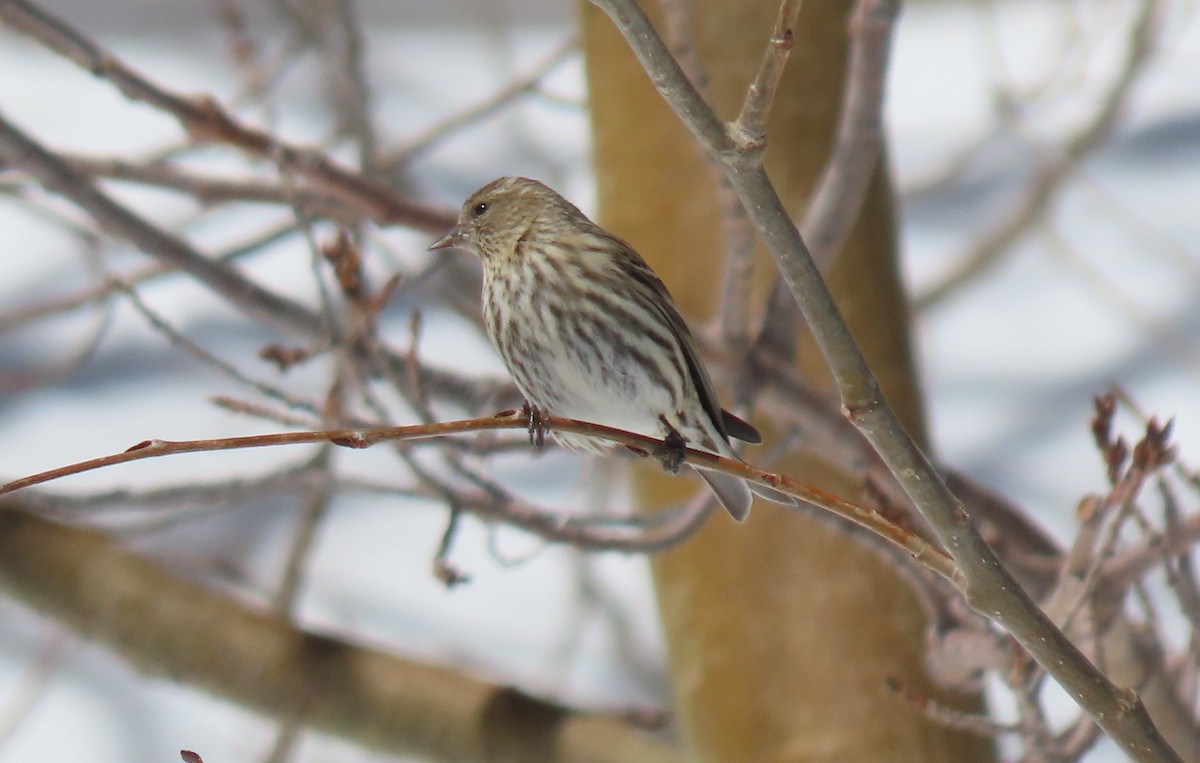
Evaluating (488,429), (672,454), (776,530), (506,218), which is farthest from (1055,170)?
(488,429)

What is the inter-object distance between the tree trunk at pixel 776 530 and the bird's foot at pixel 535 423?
62 centimetres

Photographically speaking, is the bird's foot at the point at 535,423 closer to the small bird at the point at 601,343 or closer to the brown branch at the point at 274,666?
the small bird at the point at 601,343

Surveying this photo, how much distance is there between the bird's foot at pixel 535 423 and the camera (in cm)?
122

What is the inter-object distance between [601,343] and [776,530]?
26.8 inches

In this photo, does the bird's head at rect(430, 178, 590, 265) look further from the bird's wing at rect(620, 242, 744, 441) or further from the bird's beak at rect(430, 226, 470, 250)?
the bird's wing at rect(620, 242, 744, 441)

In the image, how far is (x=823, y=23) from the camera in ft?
7.54

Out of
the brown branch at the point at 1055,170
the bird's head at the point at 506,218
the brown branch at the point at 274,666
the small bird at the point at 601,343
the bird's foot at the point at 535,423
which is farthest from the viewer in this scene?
the brown branch at the point at 1055,170

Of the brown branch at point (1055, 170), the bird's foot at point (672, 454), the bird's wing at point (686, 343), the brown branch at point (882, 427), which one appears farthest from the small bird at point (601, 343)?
the brown branch at point (1055, 170)

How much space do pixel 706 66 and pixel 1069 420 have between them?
2.29 m

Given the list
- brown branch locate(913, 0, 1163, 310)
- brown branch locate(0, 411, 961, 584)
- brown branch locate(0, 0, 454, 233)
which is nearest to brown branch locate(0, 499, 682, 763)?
brown branch locate(0, 0, 454, 233)

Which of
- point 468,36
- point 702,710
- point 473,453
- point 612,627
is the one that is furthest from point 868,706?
point 468,36

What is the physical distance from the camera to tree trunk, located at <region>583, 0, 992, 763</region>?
6.70 ft

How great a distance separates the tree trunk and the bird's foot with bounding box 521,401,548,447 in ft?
2.03

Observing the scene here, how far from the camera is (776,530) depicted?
2143 millimetres
